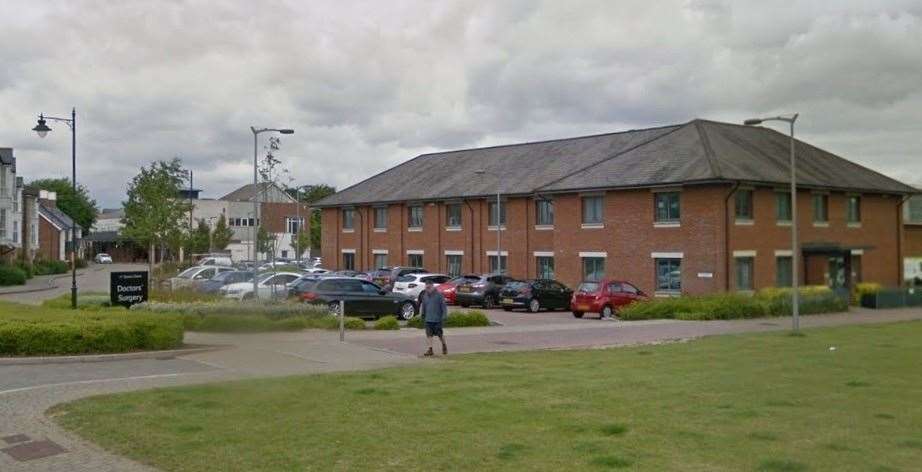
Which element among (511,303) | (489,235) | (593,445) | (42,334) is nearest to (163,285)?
(511,303)

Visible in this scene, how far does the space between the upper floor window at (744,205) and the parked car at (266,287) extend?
1933 centimetres

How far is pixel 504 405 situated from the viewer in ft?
37.9

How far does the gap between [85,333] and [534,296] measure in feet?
73.7

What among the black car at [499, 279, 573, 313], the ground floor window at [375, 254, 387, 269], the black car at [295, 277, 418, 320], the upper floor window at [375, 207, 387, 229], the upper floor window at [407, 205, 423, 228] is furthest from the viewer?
the upper floor window at [375, 207, 387, 229]

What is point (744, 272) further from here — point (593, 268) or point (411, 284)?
point (411, 284)

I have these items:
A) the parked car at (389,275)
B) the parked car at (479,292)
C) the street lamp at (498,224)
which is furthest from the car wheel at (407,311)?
the street lamp at (498,224)

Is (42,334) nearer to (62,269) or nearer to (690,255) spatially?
(690,255)

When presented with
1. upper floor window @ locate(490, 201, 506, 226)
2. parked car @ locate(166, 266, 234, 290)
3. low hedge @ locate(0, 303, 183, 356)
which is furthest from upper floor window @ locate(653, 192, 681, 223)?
low hedge @ locate(0, 303, 183, 356)

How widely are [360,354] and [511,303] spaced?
18.7 m

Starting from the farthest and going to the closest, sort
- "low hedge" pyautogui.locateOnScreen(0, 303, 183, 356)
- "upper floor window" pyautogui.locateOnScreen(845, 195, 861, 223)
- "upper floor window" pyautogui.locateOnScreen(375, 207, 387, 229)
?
"upper floor window" pyautogui.locateOnScreen(375, 207, 387, 229) < "upper floor window" pyautogui.locateOnScreen(845, 195, 861, 223) < "low hedge" pyautogui.locateOnScreen(0, 303, 183, 356)

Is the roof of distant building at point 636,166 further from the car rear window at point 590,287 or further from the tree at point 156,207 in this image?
the tree at point 156,207

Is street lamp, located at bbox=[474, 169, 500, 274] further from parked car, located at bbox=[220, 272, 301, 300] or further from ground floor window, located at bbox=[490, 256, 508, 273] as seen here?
parked car, located at bbox=[220, 272, 301, 300]

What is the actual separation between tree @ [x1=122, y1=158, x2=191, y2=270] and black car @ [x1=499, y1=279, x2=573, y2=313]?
53.5 ft

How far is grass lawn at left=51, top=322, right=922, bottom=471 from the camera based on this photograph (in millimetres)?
8523
